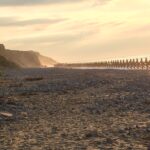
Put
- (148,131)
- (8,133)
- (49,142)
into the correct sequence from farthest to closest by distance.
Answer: (8,133) < (148,131) < (49,142)

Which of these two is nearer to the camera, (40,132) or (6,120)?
(40,132)

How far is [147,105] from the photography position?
18094 mm

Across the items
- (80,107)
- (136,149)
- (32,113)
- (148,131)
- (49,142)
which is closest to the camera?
(136,149)

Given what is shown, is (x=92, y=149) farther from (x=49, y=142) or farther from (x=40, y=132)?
(x=40, y=132)

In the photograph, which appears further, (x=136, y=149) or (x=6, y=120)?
(x=6, y=120)

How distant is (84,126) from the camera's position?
1373 cm

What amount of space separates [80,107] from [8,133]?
580 centimetres

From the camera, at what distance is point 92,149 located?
415 inches

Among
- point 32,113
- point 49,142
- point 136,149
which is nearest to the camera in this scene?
point 136,149

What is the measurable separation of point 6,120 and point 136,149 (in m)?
6.02

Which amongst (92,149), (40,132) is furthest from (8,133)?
(92,149)

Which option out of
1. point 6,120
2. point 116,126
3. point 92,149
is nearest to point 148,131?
point 116,126

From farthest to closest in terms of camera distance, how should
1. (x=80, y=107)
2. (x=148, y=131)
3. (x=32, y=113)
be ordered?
(x=80, y=107) < (x=32, y=113) < (x=148, y=131)

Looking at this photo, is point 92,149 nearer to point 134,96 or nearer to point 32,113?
point 32,113
